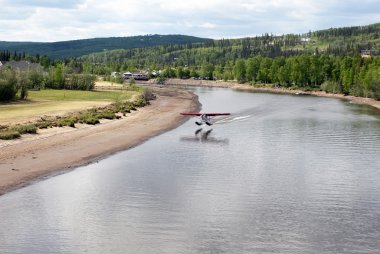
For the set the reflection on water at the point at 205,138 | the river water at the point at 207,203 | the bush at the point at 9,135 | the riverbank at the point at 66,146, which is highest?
the bush at the point at 9,135

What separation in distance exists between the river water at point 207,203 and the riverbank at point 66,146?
196 cm

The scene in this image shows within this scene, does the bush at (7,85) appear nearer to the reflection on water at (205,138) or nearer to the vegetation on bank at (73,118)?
the vegetation on bank at (73,118)

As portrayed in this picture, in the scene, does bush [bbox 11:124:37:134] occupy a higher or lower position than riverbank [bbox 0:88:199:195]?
higher

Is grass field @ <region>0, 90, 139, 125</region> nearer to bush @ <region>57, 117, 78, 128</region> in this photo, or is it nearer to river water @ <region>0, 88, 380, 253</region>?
bush @ <region>57, 117, 78, 128</region>

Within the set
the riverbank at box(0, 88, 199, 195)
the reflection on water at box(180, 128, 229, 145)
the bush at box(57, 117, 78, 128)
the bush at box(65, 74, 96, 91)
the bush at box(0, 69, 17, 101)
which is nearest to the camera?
the riverbank at box(0, 88, 199, 195)

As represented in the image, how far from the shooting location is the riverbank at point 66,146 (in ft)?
148

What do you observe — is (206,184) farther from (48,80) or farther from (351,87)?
(351,87)

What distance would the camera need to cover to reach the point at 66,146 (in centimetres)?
5825

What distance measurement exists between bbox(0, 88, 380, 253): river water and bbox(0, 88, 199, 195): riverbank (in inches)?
77.1

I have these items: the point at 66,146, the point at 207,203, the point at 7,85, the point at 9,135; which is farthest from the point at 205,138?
the point at 7,85

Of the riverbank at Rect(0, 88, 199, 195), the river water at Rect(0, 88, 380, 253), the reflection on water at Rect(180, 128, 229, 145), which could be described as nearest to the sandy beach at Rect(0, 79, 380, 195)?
the riverbank at Rect(0, 88, 199, 195)

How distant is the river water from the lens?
2936 cm

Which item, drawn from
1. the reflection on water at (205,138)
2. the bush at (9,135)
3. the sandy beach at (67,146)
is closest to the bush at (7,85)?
the sandy beach at (67,146)

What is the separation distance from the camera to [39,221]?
3269 centimetres
